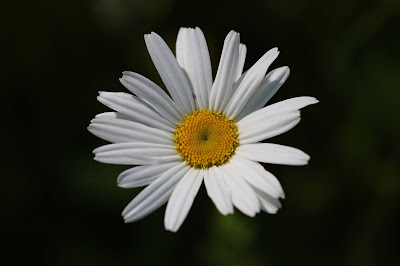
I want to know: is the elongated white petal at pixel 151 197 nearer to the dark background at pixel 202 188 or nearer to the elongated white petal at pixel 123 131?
the elongated white petal at pixel 123 131

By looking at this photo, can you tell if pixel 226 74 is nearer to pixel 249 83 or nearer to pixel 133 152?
pixel 249 83

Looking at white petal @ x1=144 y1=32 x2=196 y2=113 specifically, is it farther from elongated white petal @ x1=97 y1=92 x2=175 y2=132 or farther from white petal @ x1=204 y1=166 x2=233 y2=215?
white petal @ x1=204 y1=166 x2=233 y2=215

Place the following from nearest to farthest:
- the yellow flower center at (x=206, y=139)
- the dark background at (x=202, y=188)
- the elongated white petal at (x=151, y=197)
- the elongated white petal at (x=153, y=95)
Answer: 1. the elongated white petal at (x=151, y=197)
2. the elongated white petal at (x=153, y=95)
3. the yellow flower center at (x=206, y=139)
4. the dark background at (x=202, y=188)

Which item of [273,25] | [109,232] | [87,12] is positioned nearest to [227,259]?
[109,232]

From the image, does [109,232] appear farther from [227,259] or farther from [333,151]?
[333,151]

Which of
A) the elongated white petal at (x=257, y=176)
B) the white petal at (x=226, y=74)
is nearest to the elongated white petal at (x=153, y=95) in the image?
the white petal at (x=226, y=74)
